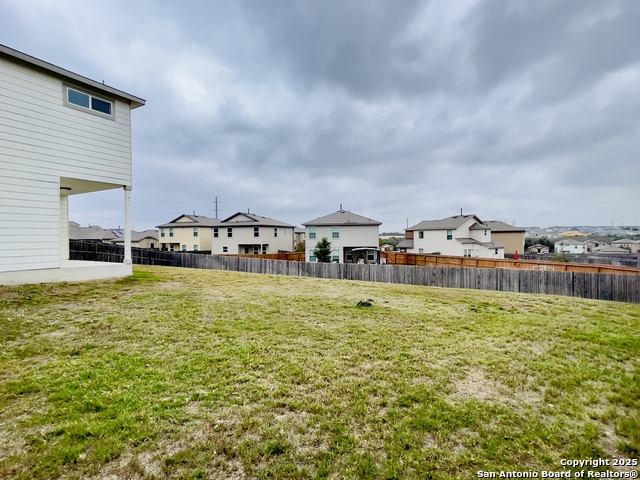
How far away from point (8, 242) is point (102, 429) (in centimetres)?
944

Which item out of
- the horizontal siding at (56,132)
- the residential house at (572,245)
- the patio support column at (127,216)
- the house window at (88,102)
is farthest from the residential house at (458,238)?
the residential house at (572,245)

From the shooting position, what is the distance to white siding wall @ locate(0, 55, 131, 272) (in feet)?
28.2

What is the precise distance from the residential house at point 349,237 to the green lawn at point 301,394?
24.8 metres

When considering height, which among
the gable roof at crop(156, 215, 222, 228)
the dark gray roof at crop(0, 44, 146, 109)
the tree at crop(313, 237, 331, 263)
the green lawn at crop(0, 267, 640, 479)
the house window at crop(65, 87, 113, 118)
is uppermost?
the dark gray roof at crop(0, 44, 146, 109)

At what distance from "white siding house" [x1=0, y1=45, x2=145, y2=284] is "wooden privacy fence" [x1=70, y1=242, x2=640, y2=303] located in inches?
382

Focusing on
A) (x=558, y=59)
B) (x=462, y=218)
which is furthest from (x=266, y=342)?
(x=462, y=218)

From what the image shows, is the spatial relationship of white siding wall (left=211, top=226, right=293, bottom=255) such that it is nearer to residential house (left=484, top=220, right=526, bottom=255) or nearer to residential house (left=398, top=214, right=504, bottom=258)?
residential house (left=398, top=214, right=504, bottom=258)

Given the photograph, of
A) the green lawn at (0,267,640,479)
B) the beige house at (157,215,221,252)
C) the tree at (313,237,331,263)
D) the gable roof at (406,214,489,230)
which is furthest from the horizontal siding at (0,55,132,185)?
the gable roof at (406,214,489,230)

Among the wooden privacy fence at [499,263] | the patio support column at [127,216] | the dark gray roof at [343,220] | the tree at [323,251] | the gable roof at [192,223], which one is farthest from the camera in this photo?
the gable roof at [192,223]

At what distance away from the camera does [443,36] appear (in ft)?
50.1

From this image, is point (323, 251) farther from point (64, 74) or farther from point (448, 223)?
point (64, 74)

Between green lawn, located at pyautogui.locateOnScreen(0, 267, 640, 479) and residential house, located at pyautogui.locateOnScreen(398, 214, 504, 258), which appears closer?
green lawn, located at pyautogui.locateOnScreen(0, 267, 640, 479)

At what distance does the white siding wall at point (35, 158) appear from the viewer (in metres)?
8.59

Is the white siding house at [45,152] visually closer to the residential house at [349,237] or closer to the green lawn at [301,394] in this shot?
the green lawn at [301,394]
